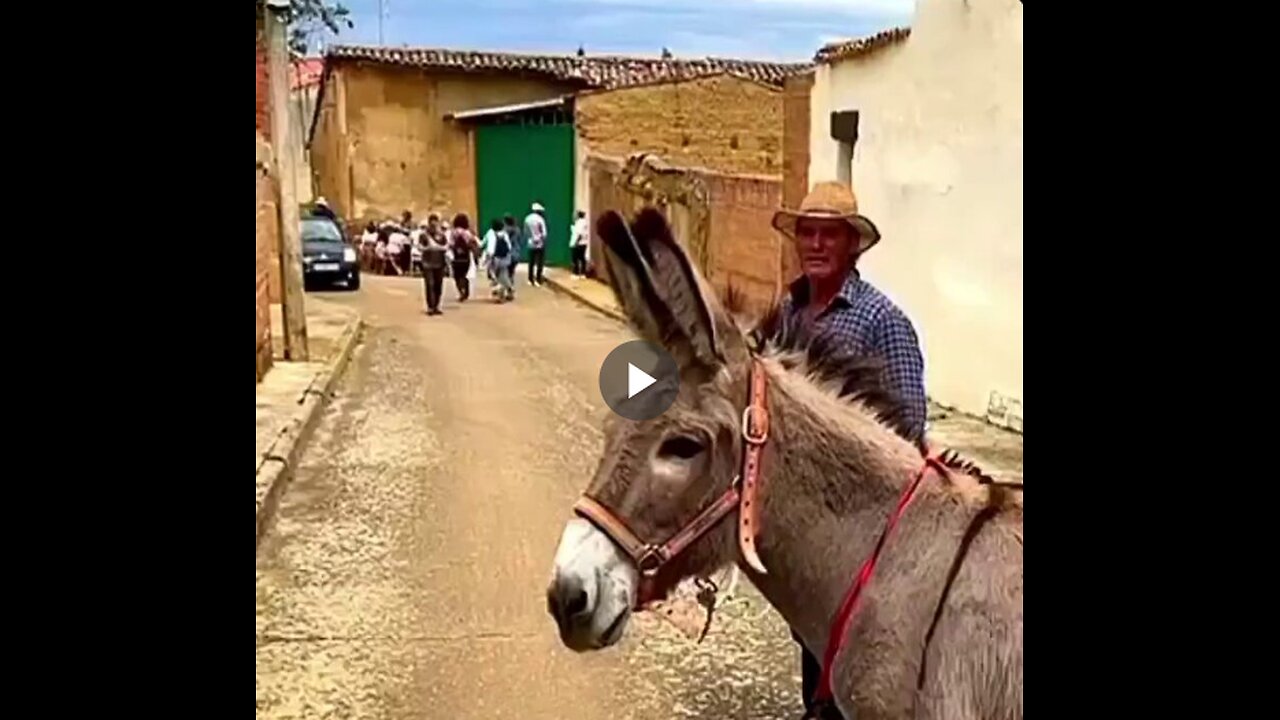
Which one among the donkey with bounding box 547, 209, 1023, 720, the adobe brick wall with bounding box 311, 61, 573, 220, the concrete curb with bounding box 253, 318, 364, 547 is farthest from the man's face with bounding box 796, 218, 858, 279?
the adobe brick wall with bounding box 311, 61, 573, 220

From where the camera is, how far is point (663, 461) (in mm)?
2025

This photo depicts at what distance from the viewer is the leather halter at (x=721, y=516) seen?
2014 mm

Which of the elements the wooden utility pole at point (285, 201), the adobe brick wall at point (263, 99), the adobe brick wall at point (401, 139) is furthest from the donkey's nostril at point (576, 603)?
the adobe brick wall at point (401, 139)

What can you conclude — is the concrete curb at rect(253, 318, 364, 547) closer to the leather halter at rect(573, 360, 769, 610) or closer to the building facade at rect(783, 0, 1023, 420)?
the building facade at rect(783, 0, 1023, 420)

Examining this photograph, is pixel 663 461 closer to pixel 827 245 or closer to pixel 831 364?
pixel 831 364
